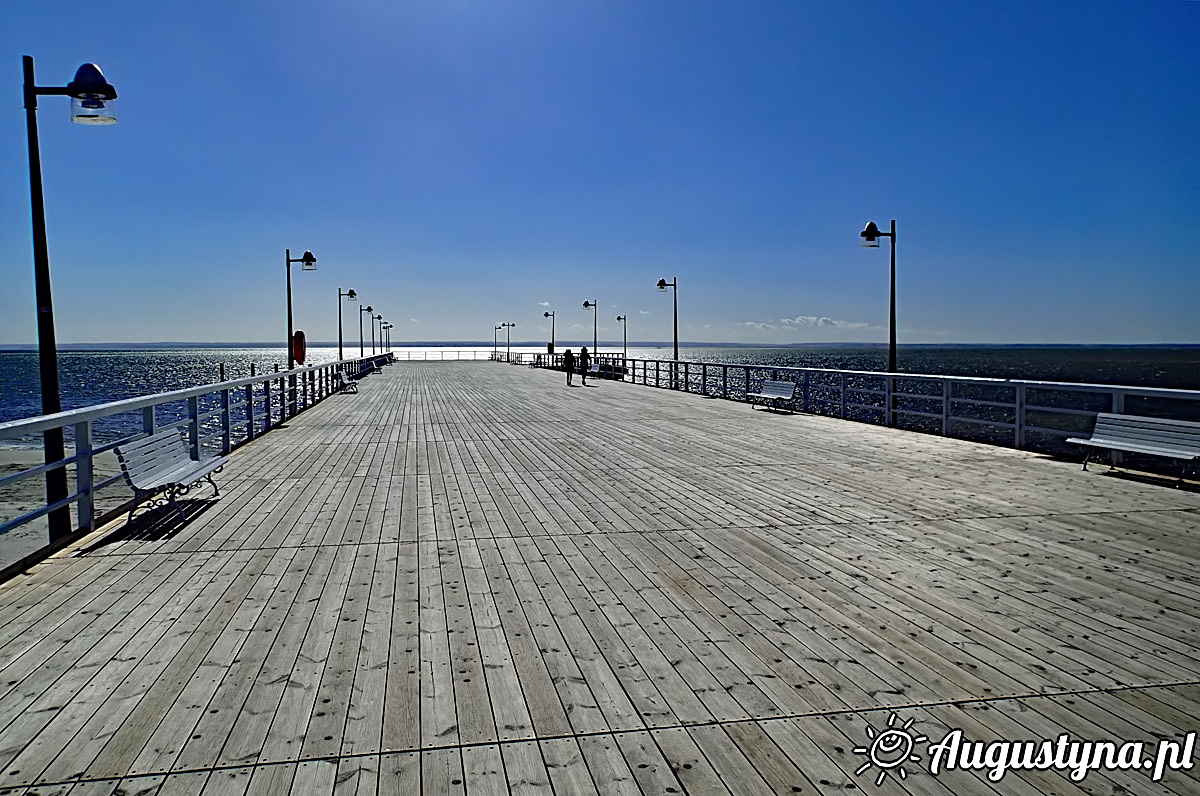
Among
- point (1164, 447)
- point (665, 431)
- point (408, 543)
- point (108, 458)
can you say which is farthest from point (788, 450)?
point (108, 458)

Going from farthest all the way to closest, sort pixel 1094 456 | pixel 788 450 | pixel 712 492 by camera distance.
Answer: pixel 788 450, pixel 1094 456, pixel 712 492

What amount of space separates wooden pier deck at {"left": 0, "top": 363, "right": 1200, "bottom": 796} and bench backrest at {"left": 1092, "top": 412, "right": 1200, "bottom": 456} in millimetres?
444

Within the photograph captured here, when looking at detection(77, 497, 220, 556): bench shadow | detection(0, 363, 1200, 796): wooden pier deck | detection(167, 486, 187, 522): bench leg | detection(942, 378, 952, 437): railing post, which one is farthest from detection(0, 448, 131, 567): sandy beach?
detection(942, 378, 952, 437): railing post

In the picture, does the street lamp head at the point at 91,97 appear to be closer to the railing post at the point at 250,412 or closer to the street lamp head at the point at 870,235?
the railing post at the point at 250,412

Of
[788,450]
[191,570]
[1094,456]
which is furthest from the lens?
[788,450]

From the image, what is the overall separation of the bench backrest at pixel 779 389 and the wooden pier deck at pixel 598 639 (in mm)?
Answer: 7815

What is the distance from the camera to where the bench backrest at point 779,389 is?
14688mm

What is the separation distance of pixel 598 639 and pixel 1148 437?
626 centimetres

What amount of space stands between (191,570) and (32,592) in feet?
2.38

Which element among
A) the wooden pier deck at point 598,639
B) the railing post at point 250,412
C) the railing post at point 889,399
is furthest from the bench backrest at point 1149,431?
the railing post at point 250,412

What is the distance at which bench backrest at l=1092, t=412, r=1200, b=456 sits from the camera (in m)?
6.74

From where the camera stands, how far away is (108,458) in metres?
24.2

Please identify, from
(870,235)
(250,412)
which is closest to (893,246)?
(870,235)

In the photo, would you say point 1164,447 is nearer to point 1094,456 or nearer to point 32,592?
point 1094,456
